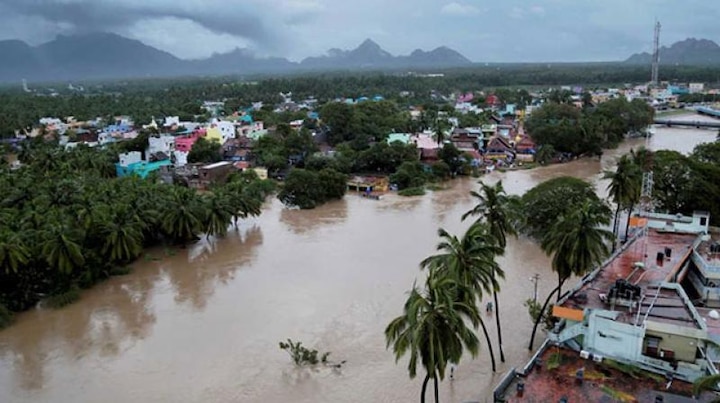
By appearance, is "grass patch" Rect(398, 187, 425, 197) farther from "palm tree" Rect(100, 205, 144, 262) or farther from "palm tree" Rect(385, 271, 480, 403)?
"palm tree" Rect(385, 271, 480, 403)

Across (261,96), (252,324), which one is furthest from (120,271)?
(261,96)

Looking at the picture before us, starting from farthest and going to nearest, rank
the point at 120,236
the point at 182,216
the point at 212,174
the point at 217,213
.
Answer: the point at 212,174 → the point at 217,213 → the point at 182,216 → the point at 120,236

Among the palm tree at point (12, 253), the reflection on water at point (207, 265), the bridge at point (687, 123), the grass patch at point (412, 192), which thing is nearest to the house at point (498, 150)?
the grass patch at point (412, 192)

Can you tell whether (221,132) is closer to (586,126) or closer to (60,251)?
(586,126)

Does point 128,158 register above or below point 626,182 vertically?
below

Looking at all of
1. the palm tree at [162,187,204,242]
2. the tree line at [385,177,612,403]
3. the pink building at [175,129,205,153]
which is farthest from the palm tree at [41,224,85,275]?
the pink building at [175,129,205,153]

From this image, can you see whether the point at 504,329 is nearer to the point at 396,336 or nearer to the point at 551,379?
the point at 551,379
